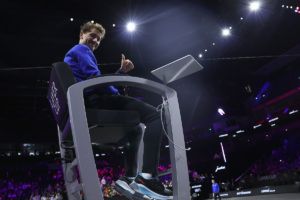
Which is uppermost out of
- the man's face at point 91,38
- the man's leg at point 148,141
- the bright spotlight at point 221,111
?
the bright spotlight at point 221,111

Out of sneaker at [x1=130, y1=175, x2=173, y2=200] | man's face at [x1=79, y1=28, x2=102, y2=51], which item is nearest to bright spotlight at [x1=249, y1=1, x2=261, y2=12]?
man's face at [x1=79, y1=28, x2=102, y2=51]

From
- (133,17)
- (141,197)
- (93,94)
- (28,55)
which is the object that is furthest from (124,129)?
(28,55)

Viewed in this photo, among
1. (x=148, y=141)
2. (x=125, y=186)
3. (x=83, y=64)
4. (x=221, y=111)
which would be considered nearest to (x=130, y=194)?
(x=125, y=186)

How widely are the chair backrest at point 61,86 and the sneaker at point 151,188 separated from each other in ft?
1.81

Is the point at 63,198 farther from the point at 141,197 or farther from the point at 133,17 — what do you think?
the point at 141,197

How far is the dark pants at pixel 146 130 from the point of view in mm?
1810

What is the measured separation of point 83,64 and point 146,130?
22.4 inches

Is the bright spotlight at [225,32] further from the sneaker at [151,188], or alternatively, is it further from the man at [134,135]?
the sneaker at [151,188]

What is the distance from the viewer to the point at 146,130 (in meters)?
1.97

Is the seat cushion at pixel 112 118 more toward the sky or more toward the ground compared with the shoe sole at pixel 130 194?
more toward the sky

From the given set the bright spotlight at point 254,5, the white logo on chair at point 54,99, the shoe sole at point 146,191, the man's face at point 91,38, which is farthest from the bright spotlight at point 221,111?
the shoe sole at point 146,191

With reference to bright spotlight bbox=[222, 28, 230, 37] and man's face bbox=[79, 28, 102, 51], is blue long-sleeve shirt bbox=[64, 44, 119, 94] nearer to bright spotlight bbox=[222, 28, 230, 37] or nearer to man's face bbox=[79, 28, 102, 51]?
man's face bbox=[79, 28, 102, 51]

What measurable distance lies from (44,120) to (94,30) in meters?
10.2

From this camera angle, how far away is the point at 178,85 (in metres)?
13.0
